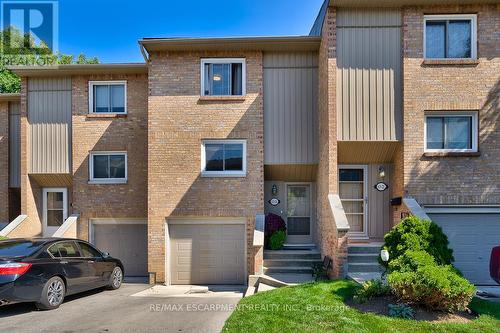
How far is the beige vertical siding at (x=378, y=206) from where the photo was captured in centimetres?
1084

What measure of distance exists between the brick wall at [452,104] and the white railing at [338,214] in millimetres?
1988

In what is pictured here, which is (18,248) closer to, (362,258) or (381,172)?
(362,258)

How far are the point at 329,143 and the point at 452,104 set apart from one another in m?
3.39

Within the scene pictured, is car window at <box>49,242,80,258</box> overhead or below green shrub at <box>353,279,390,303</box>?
overhead

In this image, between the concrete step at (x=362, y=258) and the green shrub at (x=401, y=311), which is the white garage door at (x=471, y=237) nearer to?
the concrete step at (x=362, y=258)

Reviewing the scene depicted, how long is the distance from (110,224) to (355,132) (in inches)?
348

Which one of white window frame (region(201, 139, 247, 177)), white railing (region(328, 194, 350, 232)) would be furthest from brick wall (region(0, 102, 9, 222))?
white railing (region(328, 194, 350, 232))

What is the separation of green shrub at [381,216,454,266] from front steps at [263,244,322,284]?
2989 millimetres

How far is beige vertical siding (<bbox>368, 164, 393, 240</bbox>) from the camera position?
10844 mm

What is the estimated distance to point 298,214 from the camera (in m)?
12.2

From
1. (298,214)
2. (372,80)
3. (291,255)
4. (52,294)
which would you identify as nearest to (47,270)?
(52,294)

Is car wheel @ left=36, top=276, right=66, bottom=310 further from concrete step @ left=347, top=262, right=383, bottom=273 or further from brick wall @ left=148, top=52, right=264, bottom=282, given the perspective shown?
concrete step @ left=347, top=262, right=383, bottom=273

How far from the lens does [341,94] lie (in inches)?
391

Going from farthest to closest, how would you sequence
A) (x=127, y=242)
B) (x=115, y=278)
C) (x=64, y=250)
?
(x=127, y=242) < (x=115, y=278) < (x=64, y=250)
